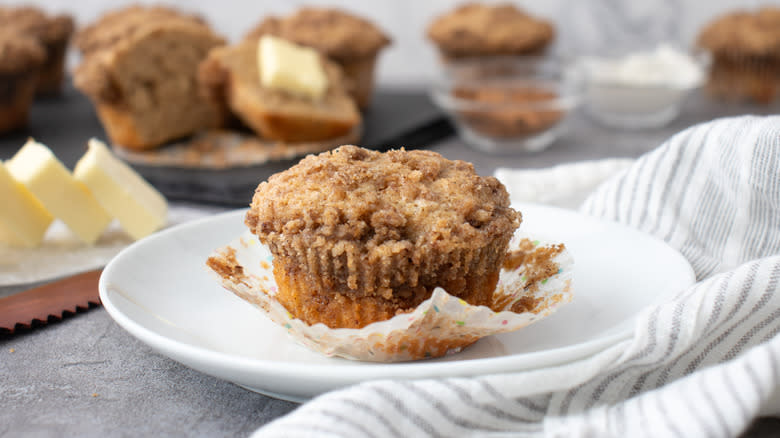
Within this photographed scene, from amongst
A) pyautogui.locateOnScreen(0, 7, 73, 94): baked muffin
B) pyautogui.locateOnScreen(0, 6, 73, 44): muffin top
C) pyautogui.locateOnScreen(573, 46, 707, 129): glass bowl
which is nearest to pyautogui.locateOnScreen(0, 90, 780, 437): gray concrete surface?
pyautogui.locateOnScreen(573, 46, 707, 129): glass bowl

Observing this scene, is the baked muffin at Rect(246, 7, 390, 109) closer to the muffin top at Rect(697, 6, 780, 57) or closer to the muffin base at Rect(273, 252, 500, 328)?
the muffin top at Rect(697, 6, 780, 57)

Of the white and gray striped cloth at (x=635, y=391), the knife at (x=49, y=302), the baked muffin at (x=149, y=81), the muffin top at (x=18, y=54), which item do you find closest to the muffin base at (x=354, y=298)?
the white and gray striped cloth at (x=635, y=391)

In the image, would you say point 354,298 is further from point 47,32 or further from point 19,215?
point 47,32

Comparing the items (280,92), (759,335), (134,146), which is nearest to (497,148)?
(280,92)

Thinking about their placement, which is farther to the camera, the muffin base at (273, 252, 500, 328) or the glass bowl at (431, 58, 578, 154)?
the glass bowl at (431, 58, 578, 154)

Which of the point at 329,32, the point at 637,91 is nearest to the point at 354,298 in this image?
the point at 637,91

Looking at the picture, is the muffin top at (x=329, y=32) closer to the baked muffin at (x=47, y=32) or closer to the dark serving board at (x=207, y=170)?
the dark serving board at (x=207, y=170)

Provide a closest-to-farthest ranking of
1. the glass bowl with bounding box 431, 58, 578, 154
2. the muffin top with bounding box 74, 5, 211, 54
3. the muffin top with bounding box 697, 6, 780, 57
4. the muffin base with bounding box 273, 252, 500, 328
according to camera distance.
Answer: the muffin base with bounding box 273, 252, 500, 328
the glass bowl with bounding box 431, 58, 578, 154
the muffin top with bounding box 74, 5, 211, 54
the muffin top with bounding box 697, 6, 780, 57
